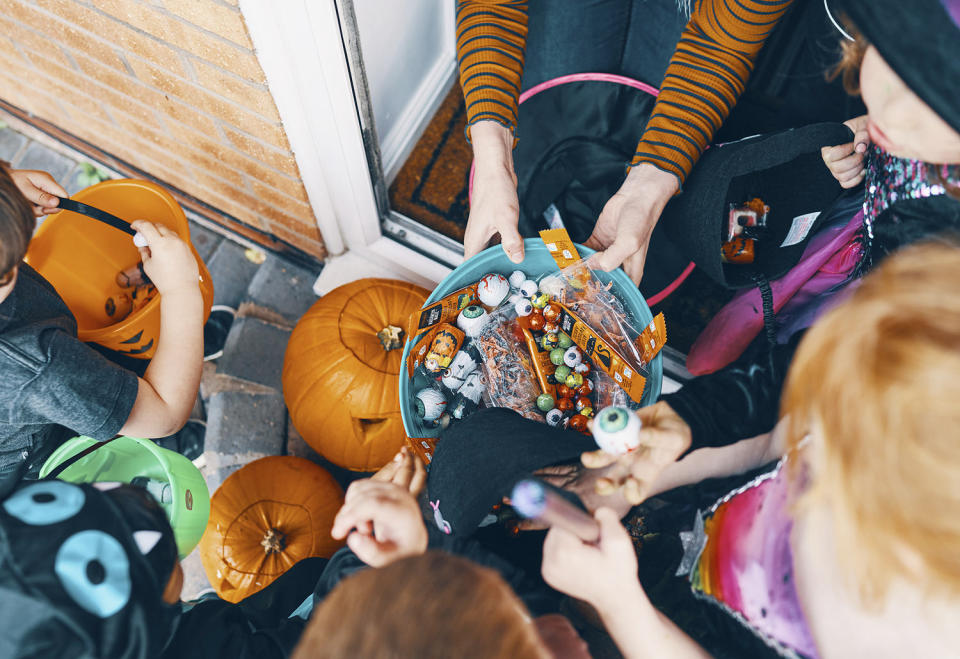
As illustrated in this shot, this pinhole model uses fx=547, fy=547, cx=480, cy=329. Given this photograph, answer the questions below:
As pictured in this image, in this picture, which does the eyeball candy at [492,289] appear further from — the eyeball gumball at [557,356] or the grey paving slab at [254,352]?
the grey paving slab at [254,352]

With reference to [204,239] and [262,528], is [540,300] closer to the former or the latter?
[262,528]

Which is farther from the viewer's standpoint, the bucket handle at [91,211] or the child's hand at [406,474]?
the bucket handle at [91,211]

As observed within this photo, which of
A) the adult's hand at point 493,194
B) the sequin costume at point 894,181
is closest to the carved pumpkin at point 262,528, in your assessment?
the adult's hand at point 493,194

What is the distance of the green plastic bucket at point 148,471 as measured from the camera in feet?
3.17

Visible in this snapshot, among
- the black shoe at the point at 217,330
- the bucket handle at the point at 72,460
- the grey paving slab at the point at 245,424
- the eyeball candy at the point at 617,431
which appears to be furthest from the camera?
the black shoe at the point at 217,330

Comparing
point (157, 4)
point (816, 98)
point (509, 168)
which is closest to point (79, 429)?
point (157, 4)

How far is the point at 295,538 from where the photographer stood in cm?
125

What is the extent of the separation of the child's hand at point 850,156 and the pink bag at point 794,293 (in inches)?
2.7

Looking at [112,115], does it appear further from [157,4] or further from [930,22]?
[930,22]

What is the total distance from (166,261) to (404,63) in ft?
2.88

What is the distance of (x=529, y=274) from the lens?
118 cm

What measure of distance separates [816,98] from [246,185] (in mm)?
1427

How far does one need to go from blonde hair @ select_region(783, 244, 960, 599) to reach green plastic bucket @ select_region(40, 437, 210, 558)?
38.2 inches

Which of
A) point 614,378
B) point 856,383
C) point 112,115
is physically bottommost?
point 112,115
